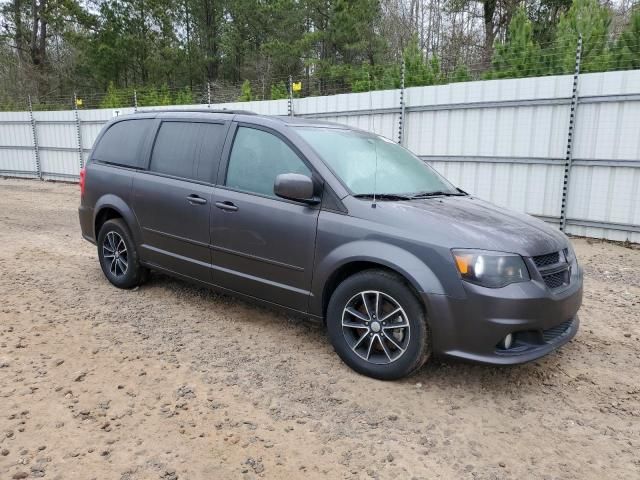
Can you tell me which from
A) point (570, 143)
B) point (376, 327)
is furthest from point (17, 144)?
point (376, 327)

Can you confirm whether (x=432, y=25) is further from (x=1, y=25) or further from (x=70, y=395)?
(x=70, y=395)

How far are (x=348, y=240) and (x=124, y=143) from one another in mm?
3004

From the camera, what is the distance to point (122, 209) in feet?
16.3

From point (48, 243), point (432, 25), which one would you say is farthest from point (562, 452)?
point (432, 25)

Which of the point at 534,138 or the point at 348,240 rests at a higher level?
the point at 534,138

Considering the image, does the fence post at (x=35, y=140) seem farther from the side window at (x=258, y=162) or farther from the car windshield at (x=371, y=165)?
the car windshield at (x=371, y=165)

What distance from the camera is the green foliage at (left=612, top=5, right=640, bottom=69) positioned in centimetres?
820

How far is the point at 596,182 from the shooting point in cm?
745

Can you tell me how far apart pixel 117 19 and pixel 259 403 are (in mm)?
29933

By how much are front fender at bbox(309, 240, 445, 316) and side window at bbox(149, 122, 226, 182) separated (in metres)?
1.42

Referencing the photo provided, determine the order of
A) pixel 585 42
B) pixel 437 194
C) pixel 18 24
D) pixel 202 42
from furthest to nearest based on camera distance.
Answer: pixel 18 24
pixel 202 42
pixel 585 42
pixel 437 194

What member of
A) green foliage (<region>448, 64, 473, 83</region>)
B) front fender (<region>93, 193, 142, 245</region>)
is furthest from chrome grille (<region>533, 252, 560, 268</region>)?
green foliage (<region>448, 64, 473, 83</region>)

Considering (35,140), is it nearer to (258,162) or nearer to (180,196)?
(180,196)

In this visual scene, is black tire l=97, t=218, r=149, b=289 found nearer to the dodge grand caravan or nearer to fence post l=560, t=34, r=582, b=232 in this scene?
the dodge grand caravan
